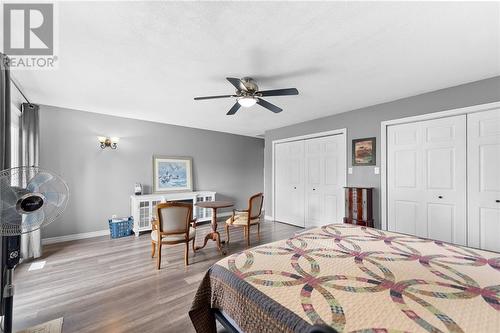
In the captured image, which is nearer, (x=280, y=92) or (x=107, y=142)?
(x=280, y=92)

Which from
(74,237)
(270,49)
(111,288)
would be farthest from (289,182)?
(74,237)

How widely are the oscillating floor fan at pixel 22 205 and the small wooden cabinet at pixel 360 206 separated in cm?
365

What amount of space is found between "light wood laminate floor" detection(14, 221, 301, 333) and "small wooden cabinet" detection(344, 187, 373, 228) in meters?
1.93

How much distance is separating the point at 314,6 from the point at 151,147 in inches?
167

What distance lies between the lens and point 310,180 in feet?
15.3

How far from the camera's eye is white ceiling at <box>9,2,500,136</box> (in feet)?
5.05

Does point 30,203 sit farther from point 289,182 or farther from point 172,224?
point 289,182

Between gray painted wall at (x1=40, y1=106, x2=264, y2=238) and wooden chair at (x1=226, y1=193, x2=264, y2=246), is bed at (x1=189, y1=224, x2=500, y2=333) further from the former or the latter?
gray painted wall at (x1=40, y1=106, x2=264, y2=238)

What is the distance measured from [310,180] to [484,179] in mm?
2552

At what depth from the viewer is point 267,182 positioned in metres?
5.72

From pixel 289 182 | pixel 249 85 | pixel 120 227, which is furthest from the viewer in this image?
pixel 289 182

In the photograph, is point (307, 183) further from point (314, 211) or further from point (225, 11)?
point (225, 11)

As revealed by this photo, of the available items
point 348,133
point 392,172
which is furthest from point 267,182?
point 392,172

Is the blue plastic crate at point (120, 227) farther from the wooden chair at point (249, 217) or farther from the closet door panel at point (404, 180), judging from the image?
the closet door panel at point (404, 180)
